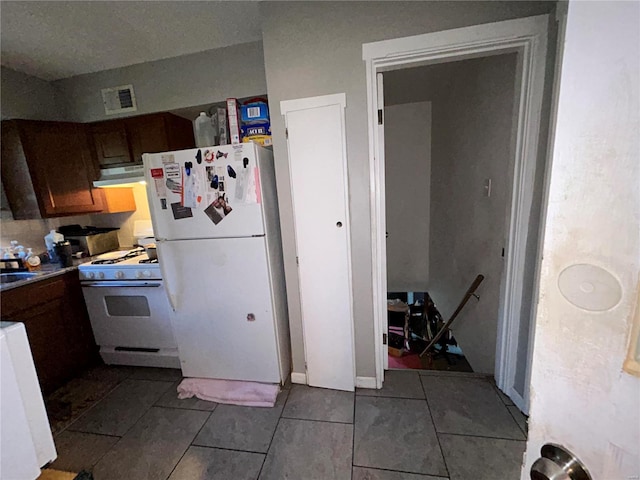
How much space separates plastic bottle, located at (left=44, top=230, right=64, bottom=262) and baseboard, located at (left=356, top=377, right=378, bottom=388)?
2654mm

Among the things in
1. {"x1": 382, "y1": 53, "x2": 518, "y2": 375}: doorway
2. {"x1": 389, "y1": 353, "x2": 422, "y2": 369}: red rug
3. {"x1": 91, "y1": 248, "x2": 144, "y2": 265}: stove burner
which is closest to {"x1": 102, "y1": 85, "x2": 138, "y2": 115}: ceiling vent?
{"x1": 91, "y1": 248, "x2": 144, "y2": 265}: stove burner

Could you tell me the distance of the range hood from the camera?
2.01 meters

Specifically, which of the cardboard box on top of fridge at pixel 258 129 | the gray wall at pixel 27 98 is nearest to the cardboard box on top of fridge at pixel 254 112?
the cardboard box on top of fridge at pixel 258 129

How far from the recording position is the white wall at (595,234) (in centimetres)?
28

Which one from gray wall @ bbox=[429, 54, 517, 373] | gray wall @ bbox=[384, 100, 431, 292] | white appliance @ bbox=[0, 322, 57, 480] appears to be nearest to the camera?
white appliance @ bbox=[0, 322, 57, 480]

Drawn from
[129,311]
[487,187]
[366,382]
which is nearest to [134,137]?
[129,311]

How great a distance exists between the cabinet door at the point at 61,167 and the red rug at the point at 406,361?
310 cm

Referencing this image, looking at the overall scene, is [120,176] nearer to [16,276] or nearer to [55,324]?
[16,276]

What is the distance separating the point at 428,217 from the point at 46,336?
13.0 ft

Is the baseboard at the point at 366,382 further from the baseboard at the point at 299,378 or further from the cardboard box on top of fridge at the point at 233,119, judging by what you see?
the cardboard box on top of fridge at the point at 233,119

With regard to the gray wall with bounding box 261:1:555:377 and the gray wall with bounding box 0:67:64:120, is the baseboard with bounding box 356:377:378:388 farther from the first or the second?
the gray wall with bounding box 0:67:64:120

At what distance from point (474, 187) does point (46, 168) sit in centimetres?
343

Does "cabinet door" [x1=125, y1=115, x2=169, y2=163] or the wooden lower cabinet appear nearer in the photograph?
the wooden lower cabinet

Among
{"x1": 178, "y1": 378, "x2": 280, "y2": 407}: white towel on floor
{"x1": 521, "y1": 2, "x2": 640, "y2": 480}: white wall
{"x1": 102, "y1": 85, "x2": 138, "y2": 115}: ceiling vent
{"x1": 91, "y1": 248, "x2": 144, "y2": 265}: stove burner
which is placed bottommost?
{"x1": 178, "y1": 378, "x2": 280, "y2": 407}: white towel on floor
